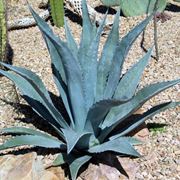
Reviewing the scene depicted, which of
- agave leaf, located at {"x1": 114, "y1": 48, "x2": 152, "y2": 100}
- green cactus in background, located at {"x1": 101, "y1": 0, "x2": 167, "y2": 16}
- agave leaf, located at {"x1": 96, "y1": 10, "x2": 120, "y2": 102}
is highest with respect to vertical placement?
agave leaf, located at {"x1": 96, "y1": 10, "x2": 120, "y2": 102}

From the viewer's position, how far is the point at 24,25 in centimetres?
425

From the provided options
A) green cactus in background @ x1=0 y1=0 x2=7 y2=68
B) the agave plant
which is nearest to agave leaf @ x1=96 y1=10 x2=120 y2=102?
the agave plant

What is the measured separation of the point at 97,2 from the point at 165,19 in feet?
2.29

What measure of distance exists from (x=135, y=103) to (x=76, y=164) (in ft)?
1.38

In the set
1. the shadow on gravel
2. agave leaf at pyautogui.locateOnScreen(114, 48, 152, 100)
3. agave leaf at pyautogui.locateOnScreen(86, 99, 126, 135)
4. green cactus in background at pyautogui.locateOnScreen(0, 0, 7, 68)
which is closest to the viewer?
agave leaf at pyautogui.locateOnScreen(86, 99, 126, 135)

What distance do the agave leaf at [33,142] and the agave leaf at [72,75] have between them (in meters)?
0.14

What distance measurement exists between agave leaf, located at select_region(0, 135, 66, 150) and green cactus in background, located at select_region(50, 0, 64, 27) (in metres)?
1.45

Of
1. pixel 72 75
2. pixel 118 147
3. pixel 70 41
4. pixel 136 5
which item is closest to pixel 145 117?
pixel 118 147

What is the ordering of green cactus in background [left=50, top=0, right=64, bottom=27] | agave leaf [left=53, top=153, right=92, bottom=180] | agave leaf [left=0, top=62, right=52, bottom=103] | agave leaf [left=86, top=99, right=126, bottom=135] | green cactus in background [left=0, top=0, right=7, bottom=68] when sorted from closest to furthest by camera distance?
1. agave leaf [left=86, top=99, right=126, bottom=135]
2. agave leaf [left=0, top=62, right=52, bottom=103]
3. agave leaf [left=53, top=153, right=92, bottom=180]
4. green cactus in background [left=0, top=0, right=7, bottom=68]
5. green cactus in background [left=50, top=0, right=64, bottom=27]

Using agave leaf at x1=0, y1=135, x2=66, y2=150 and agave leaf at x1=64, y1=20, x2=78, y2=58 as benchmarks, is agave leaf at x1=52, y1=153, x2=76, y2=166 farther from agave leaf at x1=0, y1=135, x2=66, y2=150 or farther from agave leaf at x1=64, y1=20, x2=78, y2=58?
agave leaf at x1=64, y1=20, x2=78, y2=58

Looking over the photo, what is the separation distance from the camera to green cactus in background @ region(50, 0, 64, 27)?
4043 mm

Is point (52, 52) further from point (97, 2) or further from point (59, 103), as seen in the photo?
point (97, 2)

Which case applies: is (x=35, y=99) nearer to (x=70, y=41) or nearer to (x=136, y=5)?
(x=70, y=41)

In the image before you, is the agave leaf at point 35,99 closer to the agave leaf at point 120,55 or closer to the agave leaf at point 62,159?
the agave leaf at point 62,159
